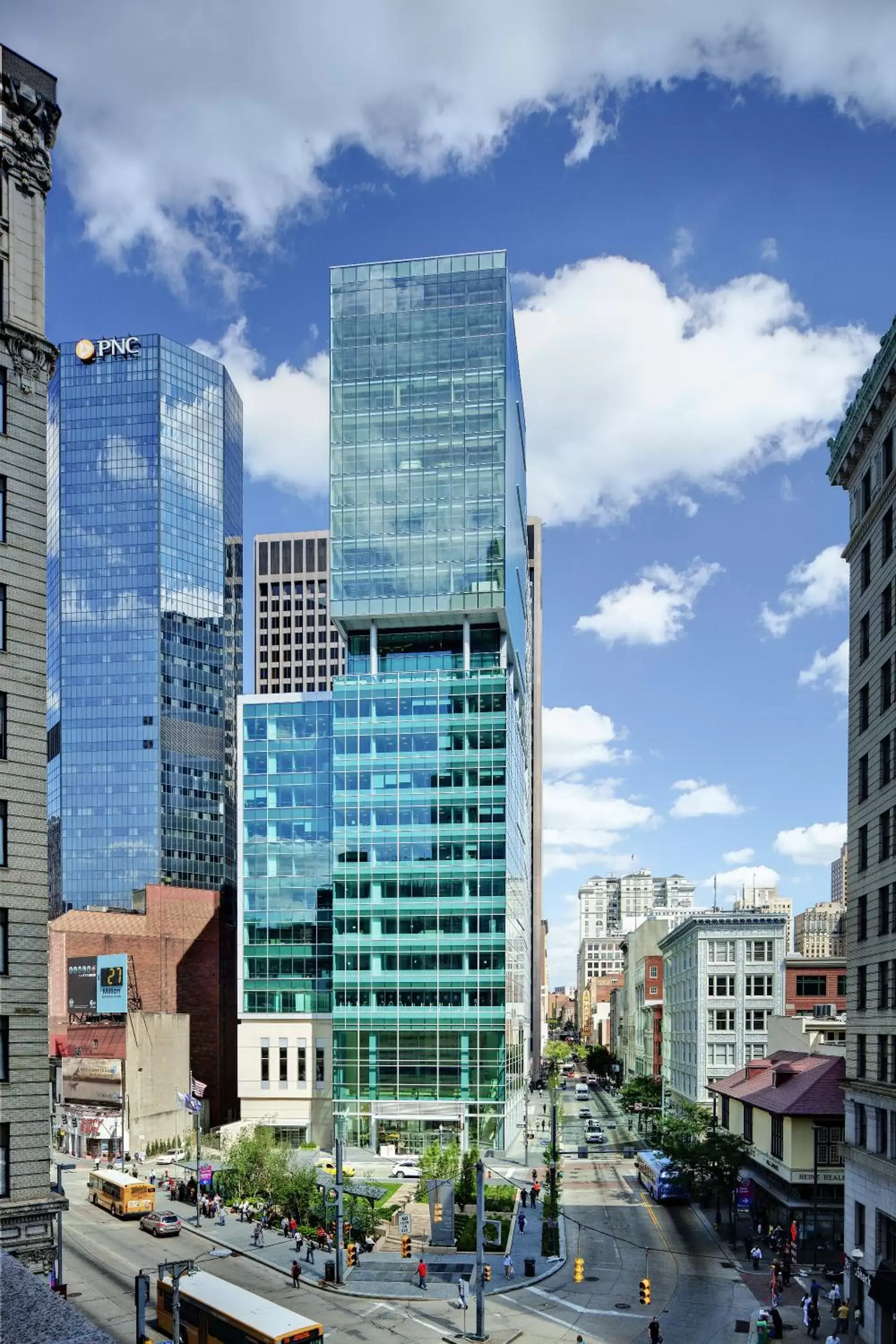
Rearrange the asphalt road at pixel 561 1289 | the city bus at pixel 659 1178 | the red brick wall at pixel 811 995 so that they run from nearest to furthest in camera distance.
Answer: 1. the asphalt road at pixel 561 1289
2. the city bus at pixel 659 1178
3. the red brick wall at pixel 811 995

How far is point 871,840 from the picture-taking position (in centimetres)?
5134

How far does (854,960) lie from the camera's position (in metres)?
52.5

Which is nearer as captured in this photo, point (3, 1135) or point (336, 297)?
point (3, 1135)

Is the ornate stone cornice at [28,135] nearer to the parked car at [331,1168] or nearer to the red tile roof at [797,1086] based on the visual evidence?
the red tile roof at [797,1086]

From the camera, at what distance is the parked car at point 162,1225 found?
65.5 metres

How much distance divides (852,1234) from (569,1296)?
42.8 ft

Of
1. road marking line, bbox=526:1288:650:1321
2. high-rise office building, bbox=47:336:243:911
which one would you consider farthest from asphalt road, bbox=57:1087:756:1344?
high-rise office building, bbox=47:336:243:911

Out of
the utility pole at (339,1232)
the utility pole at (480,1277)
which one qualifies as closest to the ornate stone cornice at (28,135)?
the utility pole at (480,1277)

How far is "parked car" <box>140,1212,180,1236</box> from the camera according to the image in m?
65.5

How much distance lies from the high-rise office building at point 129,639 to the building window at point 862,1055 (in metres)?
143

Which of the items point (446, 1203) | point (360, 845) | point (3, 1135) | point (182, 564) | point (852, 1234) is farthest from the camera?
point (182, 564)

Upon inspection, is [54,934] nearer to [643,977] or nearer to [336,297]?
[336,297]

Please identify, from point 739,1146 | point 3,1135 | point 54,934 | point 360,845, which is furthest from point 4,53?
point 54,934

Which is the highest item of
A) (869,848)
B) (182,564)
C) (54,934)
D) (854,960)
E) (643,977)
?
(182,564)
